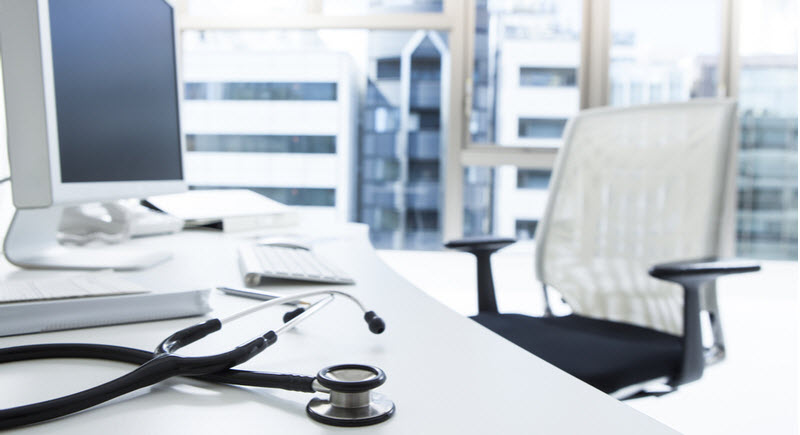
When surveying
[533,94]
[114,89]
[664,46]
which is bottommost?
[114,89]

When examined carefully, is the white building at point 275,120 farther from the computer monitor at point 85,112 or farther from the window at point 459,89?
the computer monitor at point 85,112

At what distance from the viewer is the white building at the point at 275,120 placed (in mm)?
3391

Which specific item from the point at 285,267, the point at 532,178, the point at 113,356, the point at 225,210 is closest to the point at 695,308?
the point at 285,267

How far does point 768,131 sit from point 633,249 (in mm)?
2405

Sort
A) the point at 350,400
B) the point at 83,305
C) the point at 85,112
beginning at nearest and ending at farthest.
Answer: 1. the point at 350,400
2. the point at 83,305
3. the point at 85,112

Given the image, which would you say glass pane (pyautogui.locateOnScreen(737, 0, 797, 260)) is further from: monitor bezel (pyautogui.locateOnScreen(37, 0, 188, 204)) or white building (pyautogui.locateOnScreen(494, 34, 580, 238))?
monitor bezel (pyautogui.locateOnScreen(37, 0, 188, 204))

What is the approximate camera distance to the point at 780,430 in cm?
198

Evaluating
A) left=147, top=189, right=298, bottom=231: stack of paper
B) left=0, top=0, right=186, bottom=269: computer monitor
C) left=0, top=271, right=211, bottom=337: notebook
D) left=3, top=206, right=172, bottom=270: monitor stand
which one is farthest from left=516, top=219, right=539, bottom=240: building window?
left=0, top=271, right=211, bottom=337: notebook

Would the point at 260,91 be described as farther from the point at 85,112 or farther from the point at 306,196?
the point at 85,112

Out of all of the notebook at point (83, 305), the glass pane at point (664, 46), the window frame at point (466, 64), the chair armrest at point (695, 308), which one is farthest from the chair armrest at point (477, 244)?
the glass pane at point (664, 46)

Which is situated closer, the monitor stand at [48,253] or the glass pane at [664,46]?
the monitor stand at [48,253]

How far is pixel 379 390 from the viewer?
18.6 inches

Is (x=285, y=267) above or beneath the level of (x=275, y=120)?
beneath

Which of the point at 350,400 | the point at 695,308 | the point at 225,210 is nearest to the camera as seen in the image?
the point at 350,400
